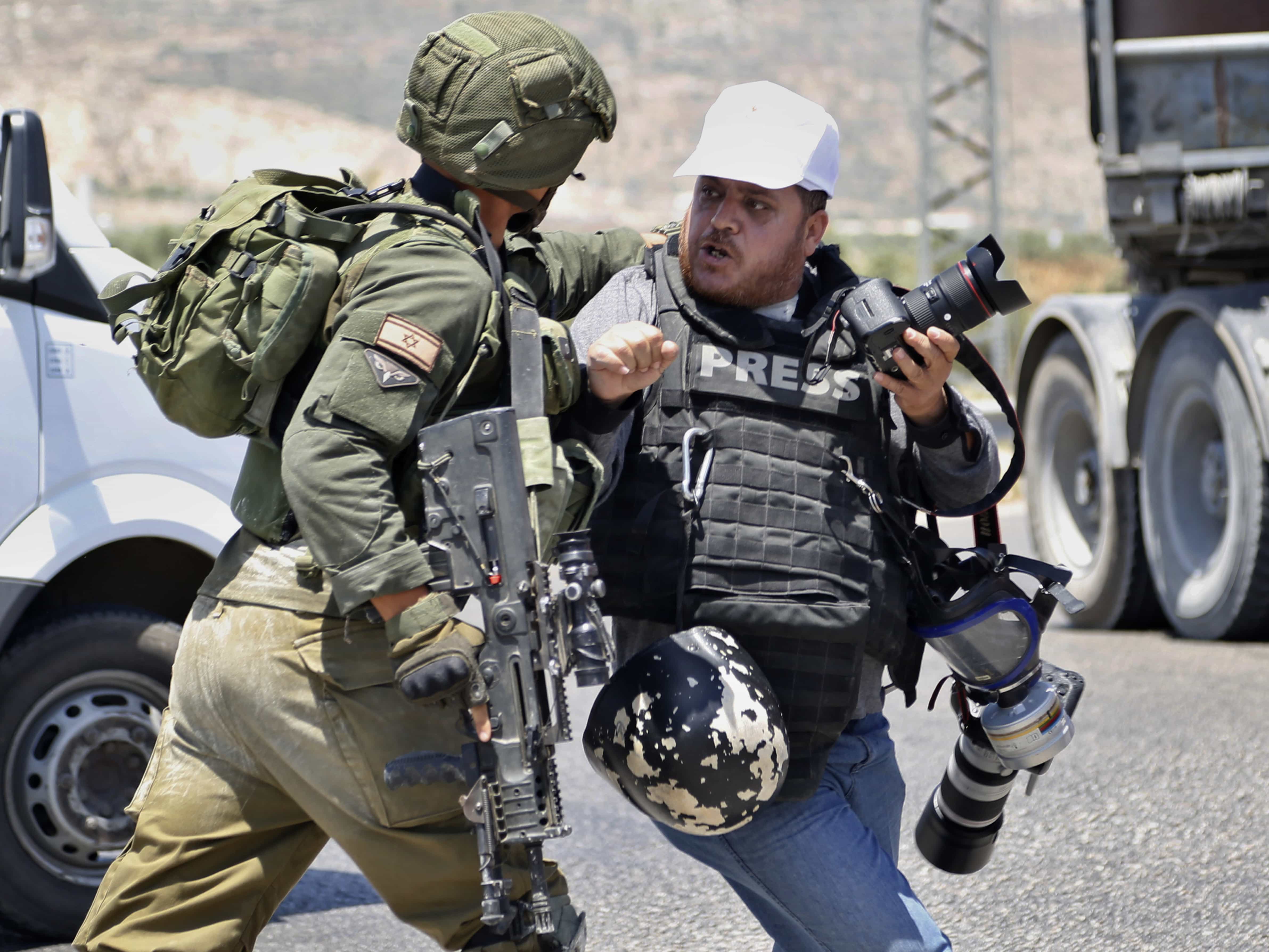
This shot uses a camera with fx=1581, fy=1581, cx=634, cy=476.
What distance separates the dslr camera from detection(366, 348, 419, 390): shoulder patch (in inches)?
30.2

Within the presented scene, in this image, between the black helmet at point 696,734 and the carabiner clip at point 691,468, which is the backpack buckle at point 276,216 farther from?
the black helmet at point 696,734

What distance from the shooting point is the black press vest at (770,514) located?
2605 millimetres

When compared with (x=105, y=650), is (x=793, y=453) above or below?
above

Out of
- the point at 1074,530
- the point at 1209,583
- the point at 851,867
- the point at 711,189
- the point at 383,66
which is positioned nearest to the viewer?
the point at 851,867

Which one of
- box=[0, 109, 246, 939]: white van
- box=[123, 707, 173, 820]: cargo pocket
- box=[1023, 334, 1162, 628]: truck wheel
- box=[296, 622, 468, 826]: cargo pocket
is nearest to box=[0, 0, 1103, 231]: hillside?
box=[1023, 334, 1162, 628]: truck wheel

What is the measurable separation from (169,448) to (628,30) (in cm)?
7795

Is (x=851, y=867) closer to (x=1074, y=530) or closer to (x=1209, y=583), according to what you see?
(x=1209, y=583)

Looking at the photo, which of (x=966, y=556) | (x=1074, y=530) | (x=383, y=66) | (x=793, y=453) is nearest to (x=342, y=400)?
(x=793, y=453)

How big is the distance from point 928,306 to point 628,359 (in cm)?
52

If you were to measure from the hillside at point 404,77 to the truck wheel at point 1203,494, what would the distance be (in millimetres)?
46933

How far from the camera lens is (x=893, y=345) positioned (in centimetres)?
259

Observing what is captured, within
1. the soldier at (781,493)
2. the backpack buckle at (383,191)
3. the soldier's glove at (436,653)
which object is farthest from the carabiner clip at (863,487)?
the backpack buckle at (383,191)

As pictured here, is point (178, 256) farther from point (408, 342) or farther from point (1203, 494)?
point (1203, 494)

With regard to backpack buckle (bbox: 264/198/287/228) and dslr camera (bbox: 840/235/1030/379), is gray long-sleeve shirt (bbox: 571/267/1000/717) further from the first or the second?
backpack buckle (bbox: 264/198/287/228)
